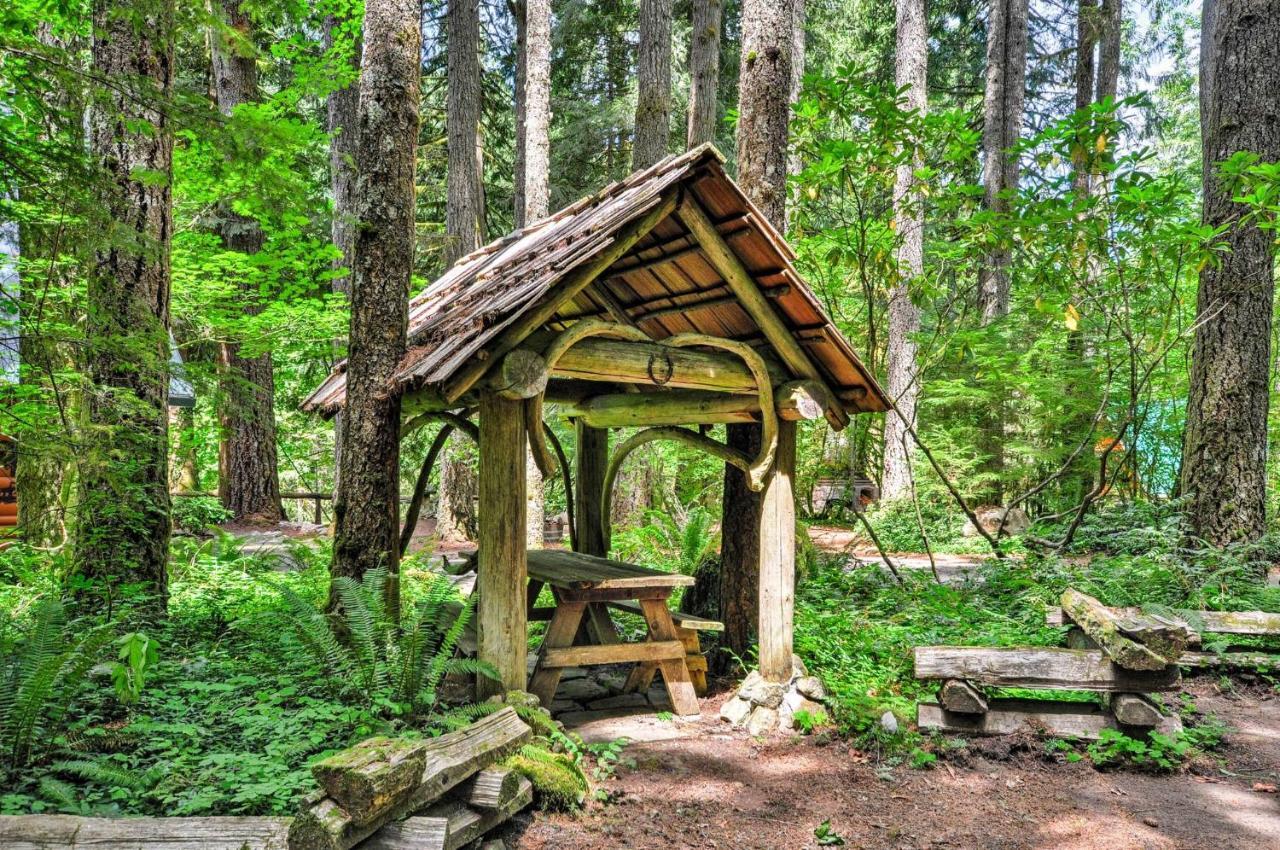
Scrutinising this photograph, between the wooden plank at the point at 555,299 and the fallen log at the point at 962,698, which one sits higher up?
the wooden plank at the point at 555,299

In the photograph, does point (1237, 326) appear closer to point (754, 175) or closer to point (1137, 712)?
point (1137, 712)

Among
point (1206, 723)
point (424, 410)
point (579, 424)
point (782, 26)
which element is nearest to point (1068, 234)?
point (782, 26)

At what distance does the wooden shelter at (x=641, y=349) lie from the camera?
15.7 feet

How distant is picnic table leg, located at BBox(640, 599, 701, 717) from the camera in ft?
19.3

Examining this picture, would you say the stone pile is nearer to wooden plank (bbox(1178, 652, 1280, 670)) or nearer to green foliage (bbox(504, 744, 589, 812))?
green foliage (bbox(504, 744, 589, 812))

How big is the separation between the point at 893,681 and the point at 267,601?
5.57 meters

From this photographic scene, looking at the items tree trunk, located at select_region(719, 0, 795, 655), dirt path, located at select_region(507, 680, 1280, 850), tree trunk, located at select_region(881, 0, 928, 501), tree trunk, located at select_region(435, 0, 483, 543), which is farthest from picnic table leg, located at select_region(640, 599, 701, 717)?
tree trunk, located at select_region(881, 0, 928, 501)

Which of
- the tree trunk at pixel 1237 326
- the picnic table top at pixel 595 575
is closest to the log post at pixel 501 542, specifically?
the picnic table top at pixel 595 575

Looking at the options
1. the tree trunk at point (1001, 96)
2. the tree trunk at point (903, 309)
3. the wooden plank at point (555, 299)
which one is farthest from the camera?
the tree trunk at point (1001, 96)

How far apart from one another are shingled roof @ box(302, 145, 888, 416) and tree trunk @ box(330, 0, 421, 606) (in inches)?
10.5

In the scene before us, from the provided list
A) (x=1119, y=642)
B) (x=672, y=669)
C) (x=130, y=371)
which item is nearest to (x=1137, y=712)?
(x=1119, y=642)

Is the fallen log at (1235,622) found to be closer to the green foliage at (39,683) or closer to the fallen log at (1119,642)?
the fallen log at (1119,642)

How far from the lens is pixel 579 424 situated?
8000mm

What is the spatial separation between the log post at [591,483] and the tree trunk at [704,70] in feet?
24.3
